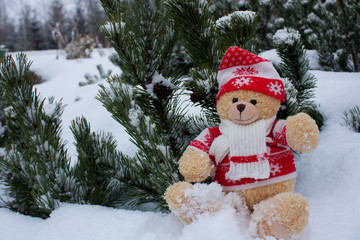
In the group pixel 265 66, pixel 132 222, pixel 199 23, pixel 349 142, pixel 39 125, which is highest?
pixel 199 23

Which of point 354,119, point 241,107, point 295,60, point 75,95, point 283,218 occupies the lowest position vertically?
point 75,95

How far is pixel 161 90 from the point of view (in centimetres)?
73

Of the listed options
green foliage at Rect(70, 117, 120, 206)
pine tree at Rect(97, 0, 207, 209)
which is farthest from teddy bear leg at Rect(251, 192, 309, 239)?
green foliage at Rect(70, 117, 120, 206)

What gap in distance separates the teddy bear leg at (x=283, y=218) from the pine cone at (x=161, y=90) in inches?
15.4

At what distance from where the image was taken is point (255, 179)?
69 centimetres

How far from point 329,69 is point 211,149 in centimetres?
158

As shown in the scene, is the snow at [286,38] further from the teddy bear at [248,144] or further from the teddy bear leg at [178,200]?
the teddy bear leg at [178,200]

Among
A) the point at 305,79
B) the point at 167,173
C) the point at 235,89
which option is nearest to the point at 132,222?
the point at 167,173

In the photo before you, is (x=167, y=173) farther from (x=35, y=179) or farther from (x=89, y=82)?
(x=89, y=82)

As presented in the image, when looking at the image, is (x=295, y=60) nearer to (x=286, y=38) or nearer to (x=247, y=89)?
(x=286, y=38)

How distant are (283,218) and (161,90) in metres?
0.44

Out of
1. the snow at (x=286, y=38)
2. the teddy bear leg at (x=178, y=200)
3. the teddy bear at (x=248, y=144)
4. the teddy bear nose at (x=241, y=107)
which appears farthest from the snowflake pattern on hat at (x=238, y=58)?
the teddy bear leg at (x=178, y=200)

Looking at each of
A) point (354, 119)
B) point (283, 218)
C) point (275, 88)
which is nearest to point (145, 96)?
point (275, 88)

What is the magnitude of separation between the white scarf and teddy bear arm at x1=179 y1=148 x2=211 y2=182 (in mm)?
57
